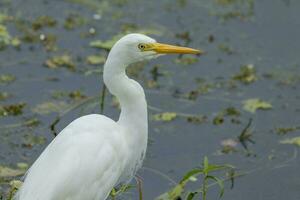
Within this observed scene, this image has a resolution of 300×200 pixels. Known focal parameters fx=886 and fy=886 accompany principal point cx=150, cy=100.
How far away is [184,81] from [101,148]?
254 cm

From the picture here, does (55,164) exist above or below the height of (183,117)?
above

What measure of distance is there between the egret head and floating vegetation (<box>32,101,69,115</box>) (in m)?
1.93

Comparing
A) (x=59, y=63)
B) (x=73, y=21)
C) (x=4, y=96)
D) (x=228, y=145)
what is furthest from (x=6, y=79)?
(x=228, y=145)

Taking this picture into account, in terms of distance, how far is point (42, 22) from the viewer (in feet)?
25.2

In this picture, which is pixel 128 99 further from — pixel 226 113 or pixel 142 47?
pixel 226 113

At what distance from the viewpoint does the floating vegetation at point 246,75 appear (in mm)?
6906

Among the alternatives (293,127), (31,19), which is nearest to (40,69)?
(31,19)

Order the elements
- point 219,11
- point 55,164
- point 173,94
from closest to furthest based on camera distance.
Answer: point 55,164 < point 173,94 < point 219,11

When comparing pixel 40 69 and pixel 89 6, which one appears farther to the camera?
pixel 89 6

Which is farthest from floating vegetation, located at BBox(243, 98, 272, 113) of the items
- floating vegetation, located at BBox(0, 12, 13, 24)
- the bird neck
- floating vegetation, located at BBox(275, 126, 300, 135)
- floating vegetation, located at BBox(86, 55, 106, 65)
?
floating vegetation, located at BBox(0, 12, 13, 24)

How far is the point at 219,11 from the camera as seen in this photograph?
8.08m

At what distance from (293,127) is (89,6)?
272cm

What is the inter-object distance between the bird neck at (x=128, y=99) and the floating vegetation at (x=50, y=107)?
1.78 m

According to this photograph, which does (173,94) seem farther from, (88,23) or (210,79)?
(88,23)
